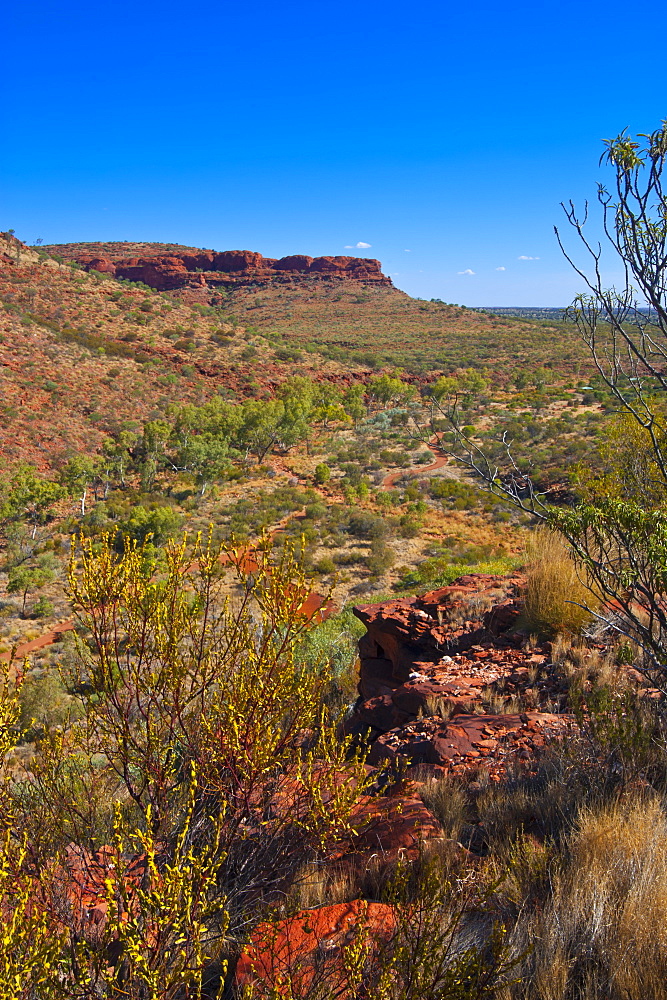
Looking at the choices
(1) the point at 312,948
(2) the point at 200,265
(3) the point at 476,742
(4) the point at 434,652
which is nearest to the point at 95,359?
(4) the point at 434,652

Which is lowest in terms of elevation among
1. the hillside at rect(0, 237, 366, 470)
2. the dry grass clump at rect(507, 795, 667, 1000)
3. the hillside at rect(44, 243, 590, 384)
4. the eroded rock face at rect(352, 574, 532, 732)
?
the eroded rock face at rect(352, 574, 532, 732)

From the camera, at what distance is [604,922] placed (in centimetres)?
208

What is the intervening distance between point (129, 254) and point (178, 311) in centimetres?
6728

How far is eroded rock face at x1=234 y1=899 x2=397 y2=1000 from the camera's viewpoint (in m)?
2.06

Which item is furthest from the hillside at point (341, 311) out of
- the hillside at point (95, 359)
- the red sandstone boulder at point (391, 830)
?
the red sandstone boulder at point (391, 830)

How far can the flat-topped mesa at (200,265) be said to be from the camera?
96562 mm

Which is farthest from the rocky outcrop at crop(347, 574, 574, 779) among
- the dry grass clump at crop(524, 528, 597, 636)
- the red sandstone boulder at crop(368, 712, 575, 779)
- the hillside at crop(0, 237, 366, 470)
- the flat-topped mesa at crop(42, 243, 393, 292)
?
the flat-topped mesa at crop(42, 243, 393, 292)

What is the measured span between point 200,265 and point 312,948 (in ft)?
386

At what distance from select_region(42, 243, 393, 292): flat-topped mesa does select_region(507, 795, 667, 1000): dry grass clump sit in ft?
347

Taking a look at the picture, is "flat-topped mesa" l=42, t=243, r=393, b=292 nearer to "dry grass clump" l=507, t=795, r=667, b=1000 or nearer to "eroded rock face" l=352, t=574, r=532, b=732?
"eroded rock face" l=352, t=574, r=532, b=732

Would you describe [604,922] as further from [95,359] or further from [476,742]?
[95,359]

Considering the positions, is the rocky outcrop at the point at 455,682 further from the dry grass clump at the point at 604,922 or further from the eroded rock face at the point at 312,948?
the dry grass clump at the point at 604,922

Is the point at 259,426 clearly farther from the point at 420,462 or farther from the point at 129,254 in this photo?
the point at 129,254

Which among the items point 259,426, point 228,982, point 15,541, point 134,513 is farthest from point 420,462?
point 228,982
